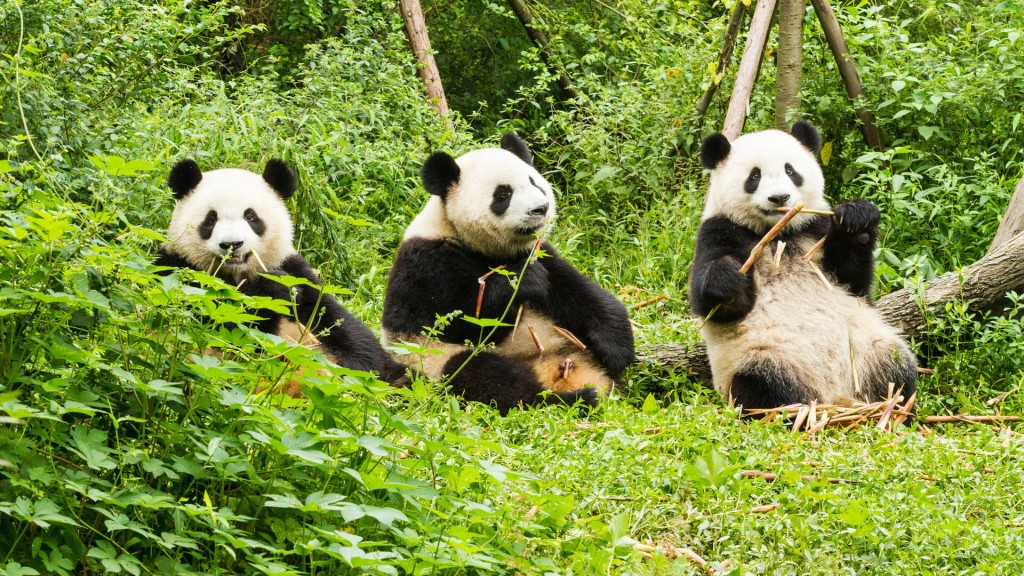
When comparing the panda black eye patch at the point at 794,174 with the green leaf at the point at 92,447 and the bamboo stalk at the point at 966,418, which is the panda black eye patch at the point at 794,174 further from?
the green leaf at the point at 92,447

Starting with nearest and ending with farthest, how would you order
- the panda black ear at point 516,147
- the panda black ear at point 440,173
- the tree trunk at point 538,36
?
the panda black ear at point 440,173 → the panda black ear at point 516,147 → the tree trunk at point 538,36

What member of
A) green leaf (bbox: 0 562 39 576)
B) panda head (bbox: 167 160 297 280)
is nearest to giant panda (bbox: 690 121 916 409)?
panda head (bbox: 167 160 297 280)

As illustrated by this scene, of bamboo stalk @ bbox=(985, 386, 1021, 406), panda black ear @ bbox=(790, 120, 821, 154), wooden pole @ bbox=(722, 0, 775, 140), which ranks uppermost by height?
wooden pole @ bbox=(722, 0, 775, 140)

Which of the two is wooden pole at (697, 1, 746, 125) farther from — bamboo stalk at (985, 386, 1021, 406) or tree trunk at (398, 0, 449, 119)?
bamboo stalk at (985, 386, 1021, 406)

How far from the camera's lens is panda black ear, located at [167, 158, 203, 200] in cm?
530

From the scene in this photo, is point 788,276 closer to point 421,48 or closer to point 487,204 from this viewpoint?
point 487,204

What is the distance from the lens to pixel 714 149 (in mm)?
5719

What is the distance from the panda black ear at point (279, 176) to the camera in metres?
5.53

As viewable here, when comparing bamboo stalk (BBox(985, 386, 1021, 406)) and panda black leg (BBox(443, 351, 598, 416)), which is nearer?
panda black leg (BBox(443, 351, 598, 416))

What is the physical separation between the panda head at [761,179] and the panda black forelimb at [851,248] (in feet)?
0.55

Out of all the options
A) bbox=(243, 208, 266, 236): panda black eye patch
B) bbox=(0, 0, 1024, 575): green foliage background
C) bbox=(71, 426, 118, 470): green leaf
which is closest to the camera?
bbox=(71, 426, 118, 470): green leaf

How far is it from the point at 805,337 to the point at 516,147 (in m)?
1.94

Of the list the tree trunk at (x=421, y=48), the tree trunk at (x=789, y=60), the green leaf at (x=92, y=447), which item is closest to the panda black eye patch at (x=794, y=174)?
the tree trunk at (x=789, y=60)

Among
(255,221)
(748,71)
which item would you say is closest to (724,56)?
(748,71)
